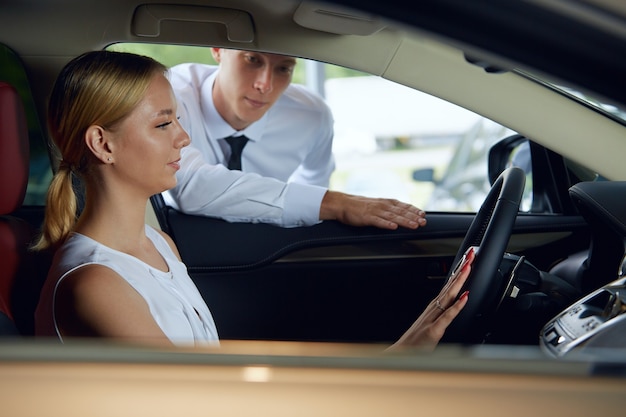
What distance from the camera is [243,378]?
843 mm

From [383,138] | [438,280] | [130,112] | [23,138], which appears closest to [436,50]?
[438,280]

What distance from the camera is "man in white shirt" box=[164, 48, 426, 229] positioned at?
7.63ft

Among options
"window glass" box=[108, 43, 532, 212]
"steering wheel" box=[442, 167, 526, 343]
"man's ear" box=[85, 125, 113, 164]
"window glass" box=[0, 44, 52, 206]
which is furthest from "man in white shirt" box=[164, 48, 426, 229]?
"window glass" box=[108, 43, 532, 212]

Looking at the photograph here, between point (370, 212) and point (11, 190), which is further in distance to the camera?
point (370, 212)

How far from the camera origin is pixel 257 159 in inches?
107

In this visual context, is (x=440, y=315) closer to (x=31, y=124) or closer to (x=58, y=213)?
(x=58, y=213)

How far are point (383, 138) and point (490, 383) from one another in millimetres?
7318

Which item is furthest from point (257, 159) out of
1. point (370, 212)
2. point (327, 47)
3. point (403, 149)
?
point (403, 149)

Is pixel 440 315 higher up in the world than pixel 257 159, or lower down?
higher up

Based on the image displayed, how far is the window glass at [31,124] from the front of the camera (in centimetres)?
202

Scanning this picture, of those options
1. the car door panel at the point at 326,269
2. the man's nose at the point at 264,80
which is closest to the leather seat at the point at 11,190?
the car door panel at the point at 326,269

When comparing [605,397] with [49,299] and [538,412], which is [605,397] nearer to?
[538,412]

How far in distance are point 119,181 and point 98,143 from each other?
0.08 m

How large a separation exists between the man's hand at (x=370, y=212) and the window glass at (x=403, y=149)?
112 inches
